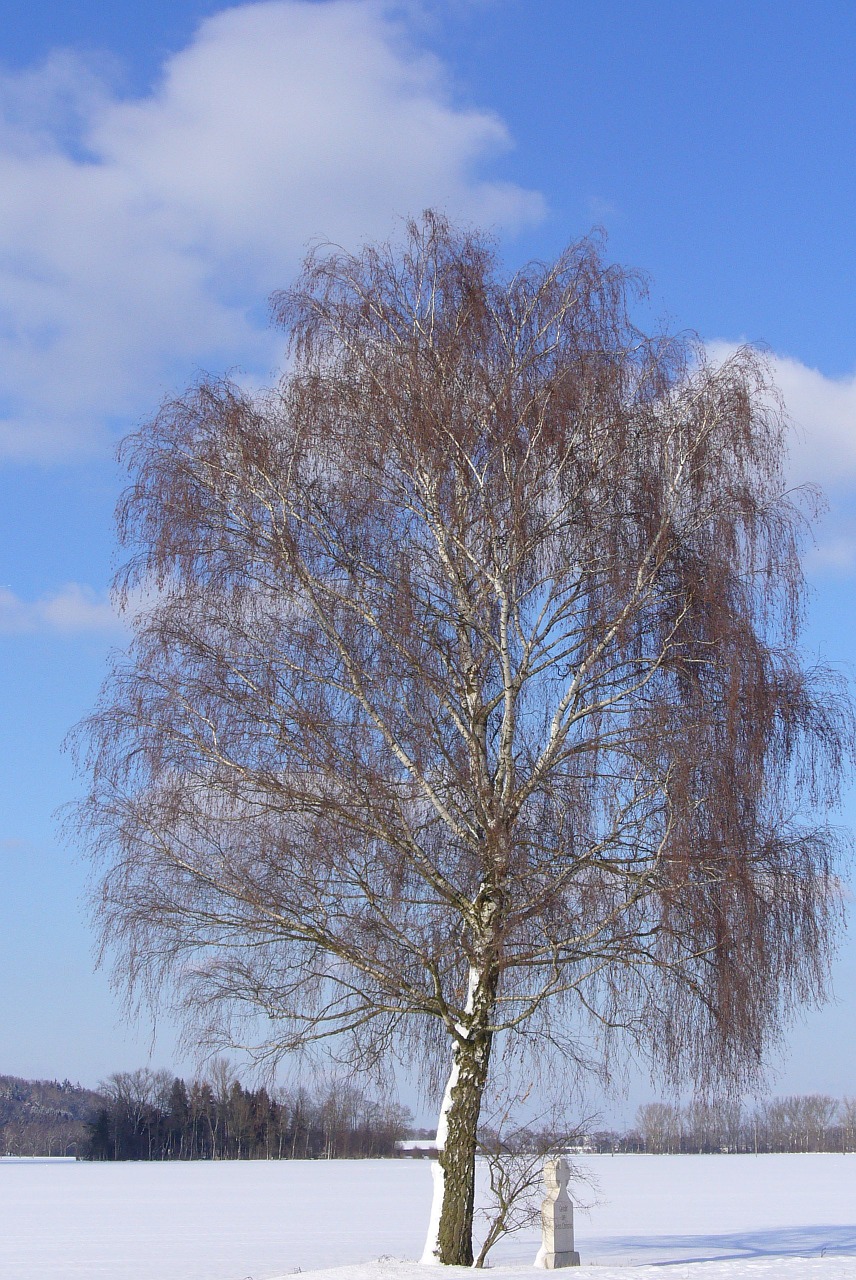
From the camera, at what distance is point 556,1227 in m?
12.1

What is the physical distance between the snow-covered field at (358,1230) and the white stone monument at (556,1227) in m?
0.52

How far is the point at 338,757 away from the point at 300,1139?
9531 centimetres

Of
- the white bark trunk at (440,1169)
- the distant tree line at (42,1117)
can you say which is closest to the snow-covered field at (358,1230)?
the white bark trunk at (440,1169)

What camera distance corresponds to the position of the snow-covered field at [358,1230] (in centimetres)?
1348

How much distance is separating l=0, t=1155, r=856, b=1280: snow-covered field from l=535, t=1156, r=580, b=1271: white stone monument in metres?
0.52

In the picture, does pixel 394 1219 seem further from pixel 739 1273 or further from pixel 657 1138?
pixel 657 1138

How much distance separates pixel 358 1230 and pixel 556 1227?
1648 centimetres

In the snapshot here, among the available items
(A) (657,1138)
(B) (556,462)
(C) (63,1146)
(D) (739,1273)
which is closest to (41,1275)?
(D) (739,1273)

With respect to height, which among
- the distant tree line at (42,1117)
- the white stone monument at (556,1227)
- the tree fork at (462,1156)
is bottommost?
the distant tree line at (42,1117)

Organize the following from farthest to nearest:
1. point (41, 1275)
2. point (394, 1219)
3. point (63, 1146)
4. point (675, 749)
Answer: point (63, 1146) → point (394, 1219) → point (41, 1275) → point (675, 749)

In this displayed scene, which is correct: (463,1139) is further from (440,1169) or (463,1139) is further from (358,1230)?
(358,1230)

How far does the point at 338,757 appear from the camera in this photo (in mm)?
10812

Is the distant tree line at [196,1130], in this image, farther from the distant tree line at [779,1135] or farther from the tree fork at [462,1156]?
the tree fork at [462,1156]

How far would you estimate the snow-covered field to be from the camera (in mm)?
13484
